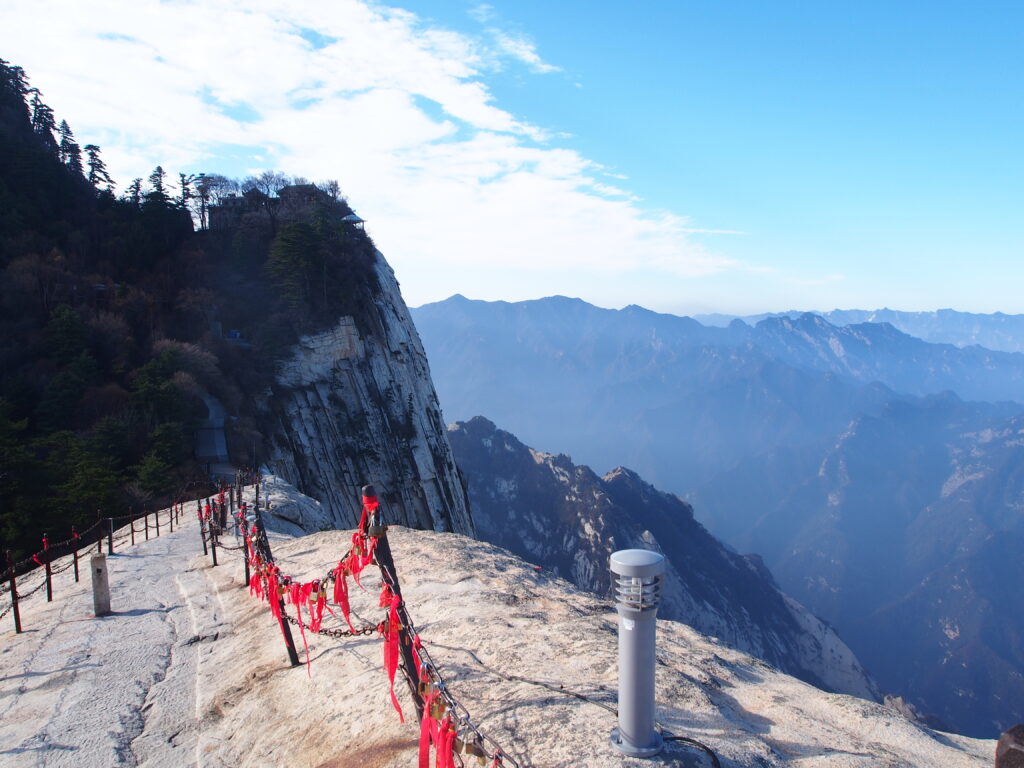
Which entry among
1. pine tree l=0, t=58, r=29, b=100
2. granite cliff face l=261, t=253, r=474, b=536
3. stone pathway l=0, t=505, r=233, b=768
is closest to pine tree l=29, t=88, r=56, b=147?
pine tree l=0, t=58, r=29, b=100

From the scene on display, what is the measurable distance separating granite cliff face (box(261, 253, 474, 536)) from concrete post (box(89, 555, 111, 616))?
29023 mm

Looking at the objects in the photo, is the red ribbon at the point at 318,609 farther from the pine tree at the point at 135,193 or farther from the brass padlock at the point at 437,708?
the pine tree at the point at 135,193

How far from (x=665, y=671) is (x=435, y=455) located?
42436mm

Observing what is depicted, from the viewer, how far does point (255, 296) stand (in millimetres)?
48844

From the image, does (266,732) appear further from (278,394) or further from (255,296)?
(255,296)

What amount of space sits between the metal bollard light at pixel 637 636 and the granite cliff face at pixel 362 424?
39.0 m

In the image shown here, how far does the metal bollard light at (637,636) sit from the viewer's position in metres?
4.57

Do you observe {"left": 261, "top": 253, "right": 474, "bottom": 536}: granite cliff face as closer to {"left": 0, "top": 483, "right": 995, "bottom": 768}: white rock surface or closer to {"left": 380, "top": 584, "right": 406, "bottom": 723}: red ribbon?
{"left": 0, "top": 483, "right": 995, "bottom": 768}: white rock surface

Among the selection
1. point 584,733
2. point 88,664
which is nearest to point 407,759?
point 584,733

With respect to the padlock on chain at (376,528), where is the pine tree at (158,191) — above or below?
above

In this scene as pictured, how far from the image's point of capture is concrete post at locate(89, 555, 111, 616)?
1188 centimetres

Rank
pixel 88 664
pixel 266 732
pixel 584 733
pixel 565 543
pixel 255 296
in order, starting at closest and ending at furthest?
pixel 584 733, pixel 266 732, pixel 88 664, pixel 255 296, pixel 565 543

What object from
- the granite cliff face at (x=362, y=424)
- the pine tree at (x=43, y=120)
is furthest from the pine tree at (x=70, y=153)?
the granite cliff face at (x=362, y=424)

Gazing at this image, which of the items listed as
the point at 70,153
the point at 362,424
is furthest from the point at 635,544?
the point at 70,153
